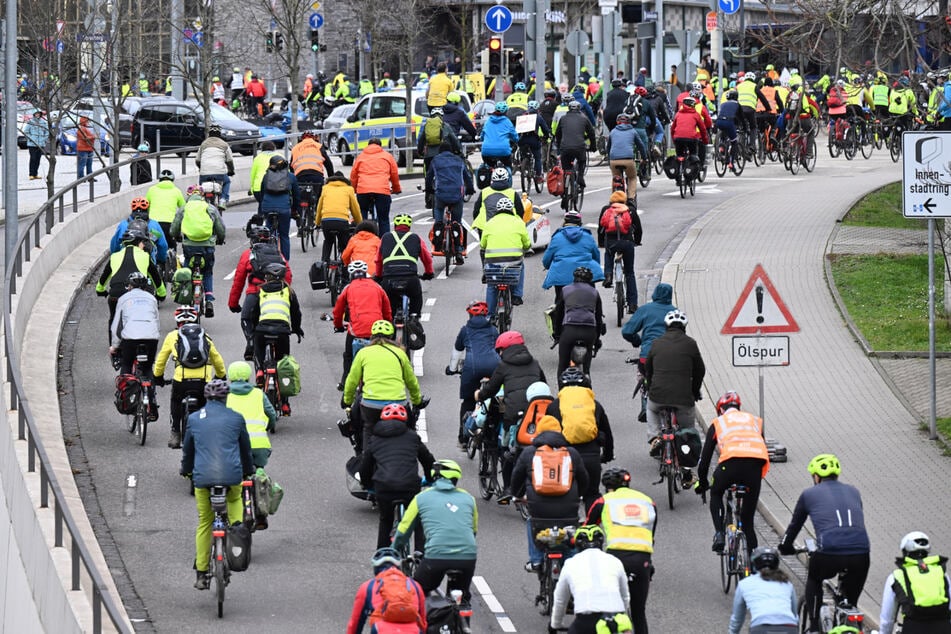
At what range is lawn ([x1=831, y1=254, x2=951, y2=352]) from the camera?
23.3 metres

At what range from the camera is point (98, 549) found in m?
15.2

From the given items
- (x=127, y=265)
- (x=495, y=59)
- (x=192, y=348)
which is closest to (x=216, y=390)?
(x=192, y=348)

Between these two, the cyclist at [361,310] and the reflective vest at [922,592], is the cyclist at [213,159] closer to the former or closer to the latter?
the cyclist at [361,310]

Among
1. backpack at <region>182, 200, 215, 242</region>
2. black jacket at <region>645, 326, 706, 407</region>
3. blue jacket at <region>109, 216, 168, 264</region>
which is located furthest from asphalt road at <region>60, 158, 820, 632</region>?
backpack at <region>182, 200, 215, 242</region>

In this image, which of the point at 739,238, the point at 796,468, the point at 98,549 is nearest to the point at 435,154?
the point at 739,238

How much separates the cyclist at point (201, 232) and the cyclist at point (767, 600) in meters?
12.8

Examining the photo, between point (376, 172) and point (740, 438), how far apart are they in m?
12.8

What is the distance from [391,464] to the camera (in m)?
14.2

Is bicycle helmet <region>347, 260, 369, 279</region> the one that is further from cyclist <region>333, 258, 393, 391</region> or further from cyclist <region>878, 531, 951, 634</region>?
cyclist <region>878, 531, 951, 634</region>

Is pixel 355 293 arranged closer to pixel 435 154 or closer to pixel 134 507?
pixel 134 507

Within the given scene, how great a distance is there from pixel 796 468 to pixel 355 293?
4.75m

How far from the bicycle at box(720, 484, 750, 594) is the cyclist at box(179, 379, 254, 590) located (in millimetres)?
3738

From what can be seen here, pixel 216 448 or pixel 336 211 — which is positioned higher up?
pixel 336 211

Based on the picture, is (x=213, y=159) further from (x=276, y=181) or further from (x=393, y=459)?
(x=393, y=459)
